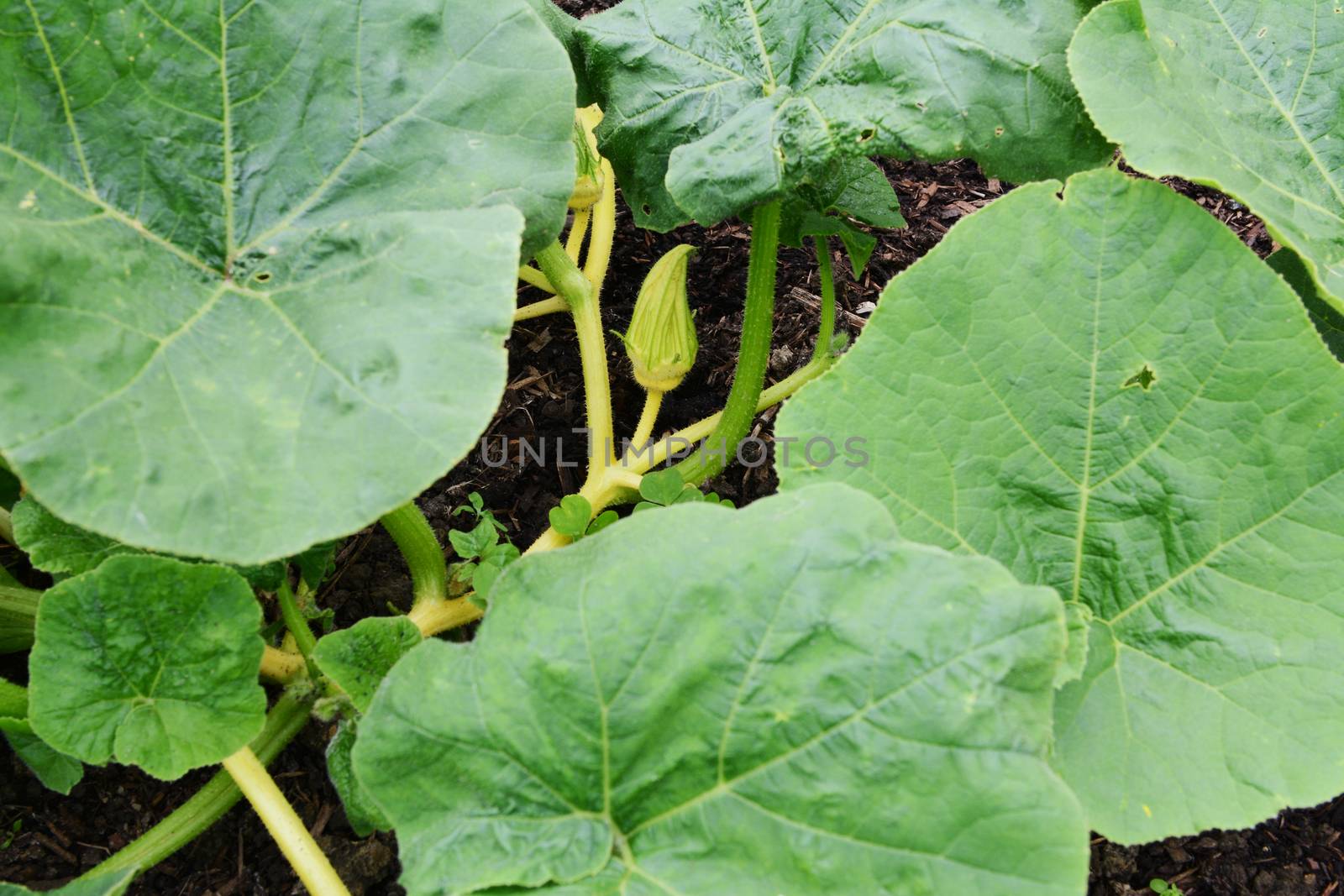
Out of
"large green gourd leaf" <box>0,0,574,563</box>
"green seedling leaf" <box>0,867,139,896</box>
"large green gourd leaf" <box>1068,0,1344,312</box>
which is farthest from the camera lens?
"large green gourd leaf" <box>1068,0,1344,312</box>

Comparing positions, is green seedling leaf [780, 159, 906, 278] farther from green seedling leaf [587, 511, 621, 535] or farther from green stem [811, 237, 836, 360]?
green seedling leaf [587, 511, 621, 535]

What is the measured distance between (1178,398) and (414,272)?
1.05m

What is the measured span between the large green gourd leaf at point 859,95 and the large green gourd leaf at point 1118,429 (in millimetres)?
253

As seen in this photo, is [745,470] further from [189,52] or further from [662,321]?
[189,52]

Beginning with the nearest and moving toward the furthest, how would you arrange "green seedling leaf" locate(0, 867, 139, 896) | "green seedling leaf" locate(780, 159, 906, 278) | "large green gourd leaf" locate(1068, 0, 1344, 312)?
"green seedling leaf" locate(0, 867, 139, 896), "large green gourd leaf" locate(1068, 0, 1344, 312), "green seedling leaf" locate(780, 159, 906, 278)

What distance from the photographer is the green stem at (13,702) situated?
61.7 inches

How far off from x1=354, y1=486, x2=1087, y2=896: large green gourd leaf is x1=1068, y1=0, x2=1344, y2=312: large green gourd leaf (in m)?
0.74

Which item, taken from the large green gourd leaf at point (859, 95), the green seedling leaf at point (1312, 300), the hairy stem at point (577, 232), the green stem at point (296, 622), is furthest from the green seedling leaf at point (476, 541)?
the green seedling leaf at point (1312, 300)

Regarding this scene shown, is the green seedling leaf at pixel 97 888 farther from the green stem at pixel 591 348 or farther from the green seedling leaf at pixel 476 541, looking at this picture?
the green stem at pixel 591 348

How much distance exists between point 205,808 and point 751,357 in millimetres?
1214

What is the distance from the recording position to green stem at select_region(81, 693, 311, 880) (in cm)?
161

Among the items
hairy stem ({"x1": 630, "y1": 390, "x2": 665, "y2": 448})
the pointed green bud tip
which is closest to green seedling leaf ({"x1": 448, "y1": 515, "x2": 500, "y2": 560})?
hairy stem ({"x1": 630, "y1": 390, "x2": 665, "y2": 448})

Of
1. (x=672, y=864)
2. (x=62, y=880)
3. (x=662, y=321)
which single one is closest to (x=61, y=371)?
(x=672, y=864)

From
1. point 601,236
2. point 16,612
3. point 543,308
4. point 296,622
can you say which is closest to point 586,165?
point 601,236
